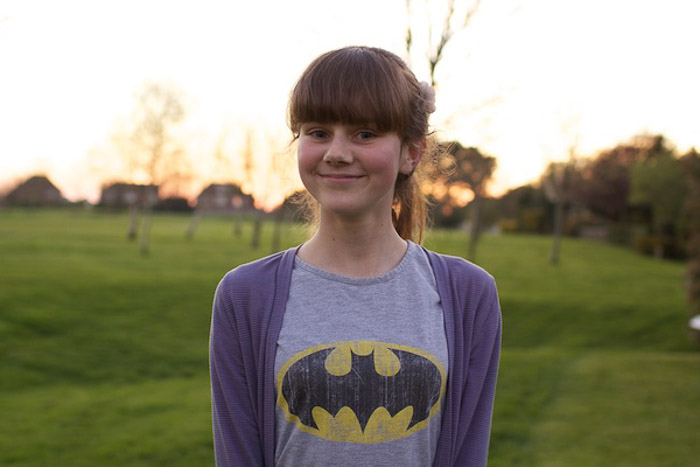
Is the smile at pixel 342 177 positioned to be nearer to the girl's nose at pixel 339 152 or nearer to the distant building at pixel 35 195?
the girl's nose at pixel 339 152

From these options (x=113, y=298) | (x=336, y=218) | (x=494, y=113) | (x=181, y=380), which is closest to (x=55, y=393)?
(x=181, y=380)

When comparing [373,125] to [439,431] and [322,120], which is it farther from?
[439,431]

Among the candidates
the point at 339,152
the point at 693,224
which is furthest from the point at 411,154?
the point at 693,224

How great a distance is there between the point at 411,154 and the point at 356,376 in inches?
25.6

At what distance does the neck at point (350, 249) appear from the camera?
1.78m

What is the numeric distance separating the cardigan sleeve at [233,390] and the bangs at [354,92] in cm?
53

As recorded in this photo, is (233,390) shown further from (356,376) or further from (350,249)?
(350,249)

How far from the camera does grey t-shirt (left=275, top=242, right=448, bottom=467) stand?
1642 mm

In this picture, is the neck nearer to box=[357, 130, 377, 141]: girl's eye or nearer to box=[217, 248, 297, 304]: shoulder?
box=[217, 248, 297, 304]: shoulder

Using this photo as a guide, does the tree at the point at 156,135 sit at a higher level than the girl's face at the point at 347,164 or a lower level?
higher

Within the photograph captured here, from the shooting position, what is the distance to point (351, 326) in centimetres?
169

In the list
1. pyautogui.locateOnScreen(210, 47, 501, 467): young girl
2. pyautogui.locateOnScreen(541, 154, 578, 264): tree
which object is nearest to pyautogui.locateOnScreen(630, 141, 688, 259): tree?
pyautogui.locateOnScreen(541, 154, 578, 264): tree

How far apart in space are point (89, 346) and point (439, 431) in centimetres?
1101

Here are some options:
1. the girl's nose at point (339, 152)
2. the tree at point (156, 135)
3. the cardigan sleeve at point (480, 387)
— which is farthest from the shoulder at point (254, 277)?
the tree at point (156, 135)
